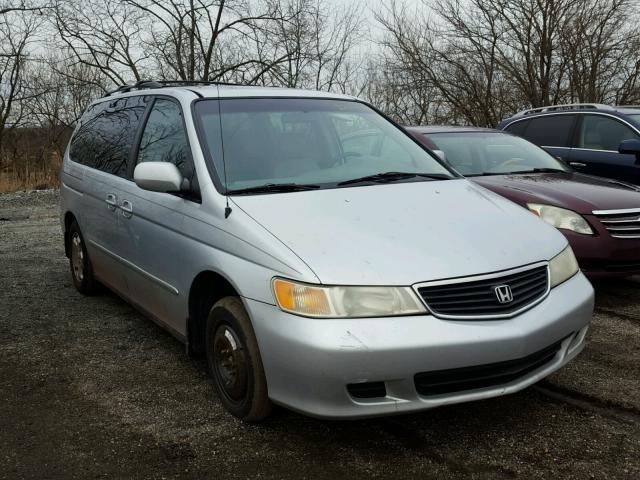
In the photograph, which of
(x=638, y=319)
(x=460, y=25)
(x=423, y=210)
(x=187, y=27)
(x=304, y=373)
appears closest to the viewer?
(x=304, y=373)

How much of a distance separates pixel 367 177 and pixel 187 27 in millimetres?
23547

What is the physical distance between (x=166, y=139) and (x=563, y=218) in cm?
309

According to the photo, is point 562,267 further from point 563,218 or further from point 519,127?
point 519,127

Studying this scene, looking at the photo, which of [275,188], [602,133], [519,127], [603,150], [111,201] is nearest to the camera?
[275,188]

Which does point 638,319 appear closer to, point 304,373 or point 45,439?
point 304,373

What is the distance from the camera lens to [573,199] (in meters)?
4.96

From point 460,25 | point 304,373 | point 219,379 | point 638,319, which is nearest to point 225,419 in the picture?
point 219,379

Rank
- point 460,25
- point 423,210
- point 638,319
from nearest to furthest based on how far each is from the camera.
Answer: point 423,210 < point 638,319 < point 460,25

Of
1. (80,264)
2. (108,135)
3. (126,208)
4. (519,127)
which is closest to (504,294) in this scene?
(126,208)

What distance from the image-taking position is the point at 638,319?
4516 mm

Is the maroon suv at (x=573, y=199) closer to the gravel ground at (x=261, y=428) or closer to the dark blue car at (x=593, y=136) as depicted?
the gravel ground at (x=261, y=428)

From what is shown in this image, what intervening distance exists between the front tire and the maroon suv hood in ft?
9.99

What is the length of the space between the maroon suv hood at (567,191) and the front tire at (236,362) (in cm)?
305

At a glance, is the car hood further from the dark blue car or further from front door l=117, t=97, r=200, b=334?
the dark blue car
